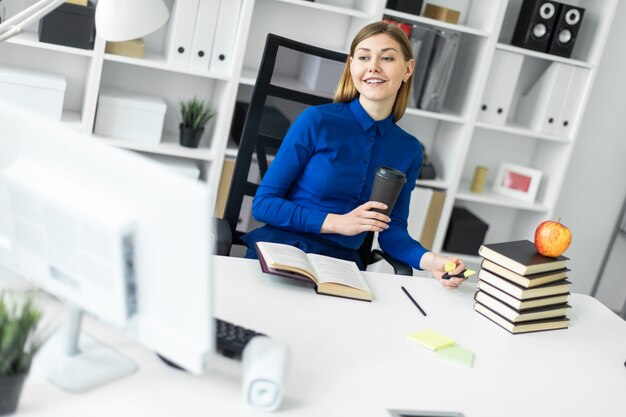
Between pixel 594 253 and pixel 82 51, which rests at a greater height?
pixel 82 51

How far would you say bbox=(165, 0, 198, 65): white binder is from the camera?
3244mm

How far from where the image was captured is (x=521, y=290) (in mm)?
1948

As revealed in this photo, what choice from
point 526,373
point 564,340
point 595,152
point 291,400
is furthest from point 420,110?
point 291,400

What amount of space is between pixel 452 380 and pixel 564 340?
1.63ft

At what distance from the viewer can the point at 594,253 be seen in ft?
14.5

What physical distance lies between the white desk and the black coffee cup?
227mm

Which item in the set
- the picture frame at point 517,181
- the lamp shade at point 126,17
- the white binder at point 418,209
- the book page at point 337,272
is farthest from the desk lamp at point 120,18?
the picture frame at point 517,181

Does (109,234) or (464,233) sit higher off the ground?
(109,234)

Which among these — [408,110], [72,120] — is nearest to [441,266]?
[408,110]

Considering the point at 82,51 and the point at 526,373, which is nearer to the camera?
the point at 526,373

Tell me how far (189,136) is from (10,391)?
7.74 feet

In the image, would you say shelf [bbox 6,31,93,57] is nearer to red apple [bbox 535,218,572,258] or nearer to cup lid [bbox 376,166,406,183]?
cup lid [bbox 376,166,406,183]

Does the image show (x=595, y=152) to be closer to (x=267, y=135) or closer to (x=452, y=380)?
(x=267, y=135)

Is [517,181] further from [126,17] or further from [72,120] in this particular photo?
[126,17]
